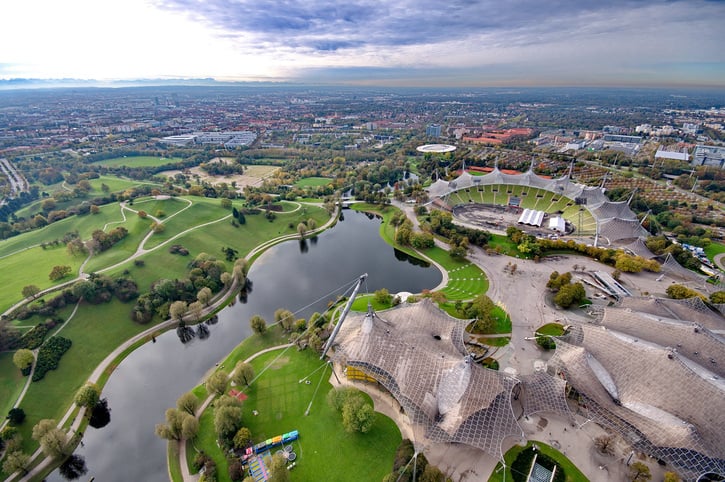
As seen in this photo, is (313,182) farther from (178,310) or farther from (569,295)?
(569,295)

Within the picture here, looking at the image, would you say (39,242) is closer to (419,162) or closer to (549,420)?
(549,420)

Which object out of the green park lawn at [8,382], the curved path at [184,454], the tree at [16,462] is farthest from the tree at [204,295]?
the tree at [16,462]

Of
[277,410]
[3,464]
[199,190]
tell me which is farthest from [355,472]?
[199,190]

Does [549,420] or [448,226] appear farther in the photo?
[448,226]

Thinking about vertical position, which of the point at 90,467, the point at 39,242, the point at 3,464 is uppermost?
the point at 39,242

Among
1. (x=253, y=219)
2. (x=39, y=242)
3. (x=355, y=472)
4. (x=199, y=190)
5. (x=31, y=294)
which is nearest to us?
(x=355, y=472)

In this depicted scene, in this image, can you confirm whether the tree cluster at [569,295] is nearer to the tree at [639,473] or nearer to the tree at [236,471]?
the tree at [639,473]

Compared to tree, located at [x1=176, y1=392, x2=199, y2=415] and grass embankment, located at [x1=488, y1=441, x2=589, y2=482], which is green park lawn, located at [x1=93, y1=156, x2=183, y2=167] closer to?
tree, located at [x1=176, y1=392, x2=199, y2=415]
